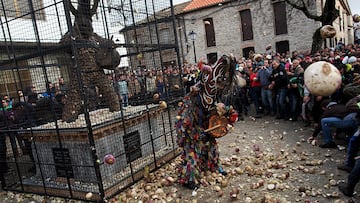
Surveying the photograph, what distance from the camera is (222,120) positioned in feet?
14.2

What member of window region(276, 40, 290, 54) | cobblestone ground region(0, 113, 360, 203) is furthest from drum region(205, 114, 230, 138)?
window region(276, 40, 290, 54)

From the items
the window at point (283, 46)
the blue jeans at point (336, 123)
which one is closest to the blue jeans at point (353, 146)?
the blue jeans at point (336, 123)

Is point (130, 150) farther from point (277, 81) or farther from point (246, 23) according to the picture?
point (246, 23)

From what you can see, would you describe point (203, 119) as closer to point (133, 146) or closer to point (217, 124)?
point (217, 124)

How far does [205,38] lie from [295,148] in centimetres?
1852

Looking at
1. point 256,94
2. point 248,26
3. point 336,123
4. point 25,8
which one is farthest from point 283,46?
point 25,8

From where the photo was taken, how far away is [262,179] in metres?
4.54

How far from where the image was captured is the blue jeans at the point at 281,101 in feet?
25.9

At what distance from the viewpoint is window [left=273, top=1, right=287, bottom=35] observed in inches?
779

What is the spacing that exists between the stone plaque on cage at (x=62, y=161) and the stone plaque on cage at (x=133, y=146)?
3.48ft

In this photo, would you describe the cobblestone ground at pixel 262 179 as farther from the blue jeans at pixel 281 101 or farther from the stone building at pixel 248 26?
the stone building at pixel 248 26

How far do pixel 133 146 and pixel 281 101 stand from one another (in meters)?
4.72

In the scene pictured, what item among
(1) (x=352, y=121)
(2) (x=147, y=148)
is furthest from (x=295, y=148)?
(2) (x=147, y=148)

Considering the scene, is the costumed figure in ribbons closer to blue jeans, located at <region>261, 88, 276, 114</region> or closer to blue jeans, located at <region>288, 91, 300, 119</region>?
blue jeans, located at <region>288, 91, 300, 119</region>
